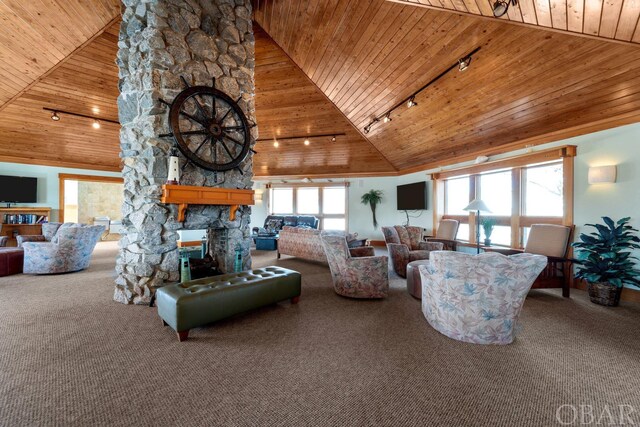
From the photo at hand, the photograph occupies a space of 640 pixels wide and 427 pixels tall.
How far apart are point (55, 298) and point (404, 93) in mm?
6391

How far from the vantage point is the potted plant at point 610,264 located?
3396 mm

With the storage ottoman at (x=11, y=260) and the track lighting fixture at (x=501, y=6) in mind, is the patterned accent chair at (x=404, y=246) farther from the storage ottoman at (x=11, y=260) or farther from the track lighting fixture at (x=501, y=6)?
the storage ottoman at (x=11, y=260)

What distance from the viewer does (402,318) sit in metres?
3.03

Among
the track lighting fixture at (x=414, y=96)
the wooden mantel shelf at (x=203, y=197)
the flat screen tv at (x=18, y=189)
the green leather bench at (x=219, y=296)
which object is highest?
the track lighting fixture at (x=414, y=96)

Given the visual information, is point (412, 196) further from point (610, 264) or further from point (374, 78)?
point (610, 264)

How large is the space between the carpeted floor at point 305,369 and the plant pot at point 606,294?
306mm

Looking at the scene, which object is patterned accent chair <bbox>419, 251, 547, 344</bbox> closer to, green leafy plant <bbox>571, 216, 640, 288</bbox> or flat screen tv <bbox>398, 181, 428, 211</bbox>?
green leafy plant <bbox>571, 216, 640, 288</bbox>

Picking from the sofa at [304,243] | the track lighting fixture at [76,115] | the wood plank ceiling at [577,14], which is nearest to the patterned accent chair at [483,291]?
the wood plank ceiling at [577,14]

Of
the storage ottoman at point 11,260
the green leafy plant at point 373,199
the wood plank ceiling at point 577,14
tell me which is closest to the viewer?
the wood plank ceiling at point 577,14

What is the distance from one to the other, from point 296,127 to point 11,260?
6416 millimetres

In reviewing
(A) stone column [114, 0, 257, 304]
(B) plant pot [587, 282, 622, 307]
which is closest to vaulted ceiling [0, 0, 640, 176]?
(A) stone column [114, 0, 257, 304]

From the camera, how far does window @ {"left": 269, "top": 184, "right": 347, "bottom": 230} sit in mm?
9680

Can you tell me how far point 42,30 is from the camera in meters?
4.14

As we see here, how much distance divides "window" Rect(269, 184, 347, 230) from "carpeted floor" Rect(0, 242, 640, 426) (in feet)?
21.4
